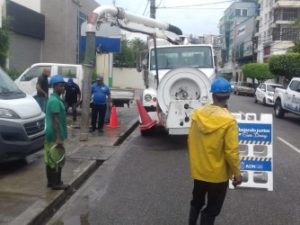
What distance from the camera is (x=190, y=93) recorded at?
12492mm

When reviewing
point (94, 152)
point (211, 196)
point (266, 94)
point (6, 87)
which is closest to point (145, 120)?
point (94, 152)

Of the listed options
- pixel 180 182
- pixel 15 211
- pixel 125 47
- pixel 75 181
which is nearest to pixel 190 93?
pixel 180 182

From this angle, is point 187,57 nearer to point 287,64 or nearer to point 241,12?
point 287,64

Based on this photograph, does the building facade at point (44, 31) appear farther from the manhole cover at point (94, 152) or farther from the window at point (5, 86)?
the window at point (5, 86)

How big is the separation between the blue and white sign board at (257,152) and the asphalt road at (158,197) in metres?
0.20

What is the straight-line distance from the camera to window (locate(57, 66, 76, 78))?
1931 centimetres

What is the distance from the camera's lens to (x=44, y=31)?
30.5 meters

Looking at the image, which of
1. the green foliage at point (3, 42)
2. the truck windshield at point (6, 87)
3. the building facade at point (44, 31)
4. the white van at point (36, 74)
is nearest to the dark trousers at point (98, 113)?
the white van at point (36, 74)

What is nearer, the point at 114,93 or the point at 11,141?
the point at 11,141

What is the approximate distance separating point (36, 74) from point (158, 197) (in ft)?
40.0

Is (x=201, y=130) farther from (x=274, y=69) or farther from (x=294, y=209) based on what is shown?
(x=274, y=69)

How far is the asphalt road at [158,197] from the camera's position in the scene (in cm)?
670

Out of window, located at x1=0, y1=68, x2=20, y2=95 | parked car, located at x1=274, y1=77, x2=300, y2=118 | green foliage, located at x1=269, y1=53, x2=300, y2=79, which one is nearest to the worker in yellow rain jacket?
window, located at x1=0, y1=68, x2=20, y2=95

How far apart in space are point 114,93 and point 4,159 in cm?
1032
